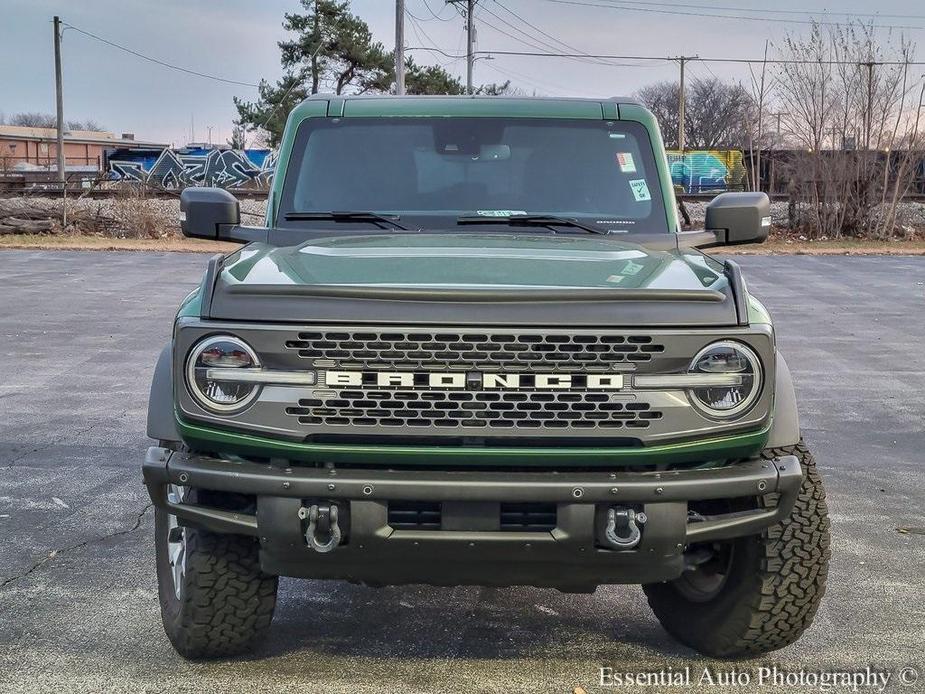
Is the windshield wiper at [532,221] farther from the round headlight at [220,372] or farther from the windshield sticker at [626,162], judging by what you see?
the round headlight at [220,372]

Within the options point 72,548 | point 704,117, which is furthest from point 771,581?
point 704,117

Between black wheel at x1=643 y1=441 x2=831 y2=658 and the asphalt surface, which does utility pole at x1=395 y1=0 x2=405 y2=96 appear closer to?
the asphalt surface

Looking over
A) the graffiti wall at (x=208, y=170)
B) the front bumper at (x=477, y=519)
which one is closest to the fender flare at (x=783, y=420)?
the front bumper at (x=477, y=519)

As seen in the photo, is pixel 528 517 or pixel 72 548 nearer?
pixel 528 517

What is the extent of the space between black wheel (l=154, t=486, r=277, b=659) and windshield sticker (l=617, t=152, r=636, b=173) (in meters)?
2.38

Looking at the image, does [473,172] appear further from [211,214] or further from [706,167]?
[706,167]

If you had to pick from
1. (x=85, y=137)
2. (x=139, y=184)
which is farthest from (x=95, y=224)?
(x=85, y=137)

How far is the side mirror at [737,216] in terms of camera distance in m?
4.91

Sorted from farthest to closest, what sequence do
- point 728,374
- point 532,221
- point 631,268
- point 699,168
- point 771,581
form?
1. point 699,168
2. point 532,221
3. point 631,268
4. point 771,581
5. point 728,374

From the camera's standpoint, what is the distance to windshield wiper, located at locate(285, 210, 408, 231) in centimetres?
475

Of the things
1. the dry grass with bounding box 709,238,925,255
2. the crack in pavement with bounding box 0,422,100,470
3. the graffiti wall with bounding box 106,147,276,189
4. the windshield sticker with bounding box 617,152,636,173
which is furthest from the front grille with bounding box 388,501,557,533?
the graffiti wall with bounding box 106,147,276,189

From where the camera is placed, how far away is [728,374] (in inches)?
132

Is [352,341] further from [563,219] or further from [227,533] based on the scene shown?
[563,219]

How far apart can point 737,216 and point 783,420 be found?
157 cm
